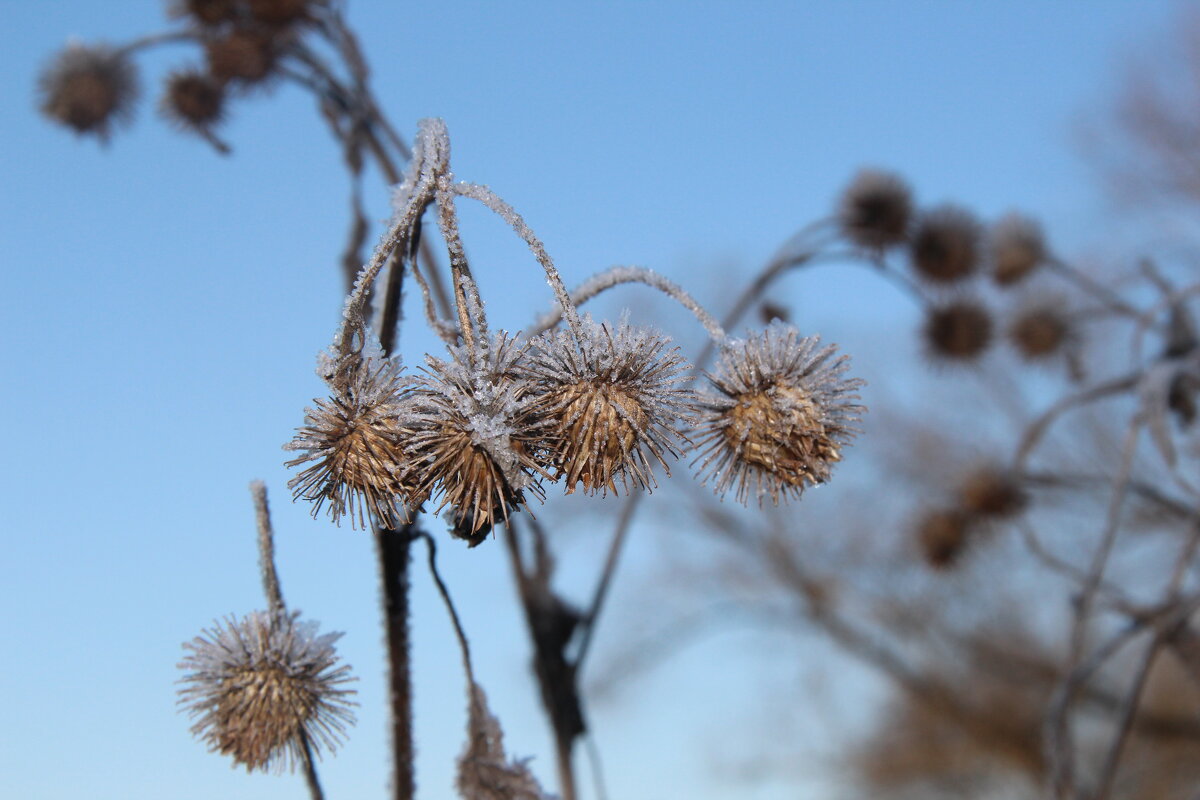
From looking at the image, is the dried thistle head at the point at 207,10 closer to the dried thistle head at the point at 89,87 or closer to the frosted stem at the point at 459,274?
the dried thistle head at the point at 89,87

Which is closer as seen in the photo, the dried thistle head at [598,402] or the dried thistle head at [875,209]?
the dried thistle head at [598,402]

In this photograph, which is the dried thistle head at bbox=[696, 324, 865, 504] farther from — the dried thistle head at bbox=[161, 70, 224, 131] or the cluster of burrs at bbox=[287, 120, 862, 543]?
the dried thistle head at bbox=[161, 70, 224, 131]

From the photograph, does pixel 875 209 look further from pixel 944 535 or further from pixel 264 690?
pixel 264 690

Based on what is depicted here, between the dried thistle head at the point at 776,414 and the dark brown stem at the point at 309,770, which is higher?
the dried thistle head at the point at 776,414

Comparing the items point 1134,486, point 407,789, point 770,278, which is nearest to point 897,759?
point 1134,486

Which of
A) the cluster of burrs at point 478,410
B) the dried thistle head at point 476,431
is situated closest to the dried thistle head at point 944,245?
the cluster of burrs at point 478,410

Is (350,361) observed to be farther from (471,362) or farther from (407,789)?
(407,789)

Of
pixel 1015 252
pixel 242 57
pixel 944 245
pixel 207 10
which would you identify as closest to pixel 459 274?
pixel 242 57
